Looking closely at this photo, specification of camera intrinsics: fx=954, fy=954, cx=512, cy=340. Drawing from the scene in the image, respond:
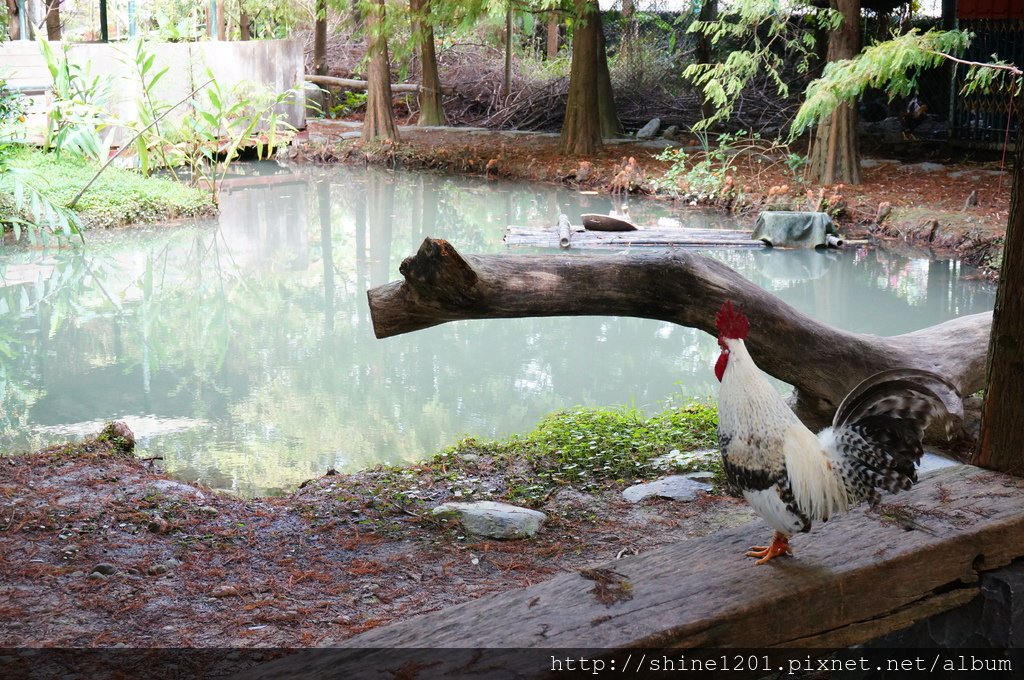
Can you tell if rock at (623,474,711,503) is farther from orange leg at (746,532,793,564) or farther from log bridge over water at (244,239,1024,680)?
orange leg at (746,532,793,564)

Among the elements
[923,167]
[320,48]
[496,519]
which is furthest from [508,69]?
[496,519]

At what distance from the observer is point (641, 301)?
4320 millimetres

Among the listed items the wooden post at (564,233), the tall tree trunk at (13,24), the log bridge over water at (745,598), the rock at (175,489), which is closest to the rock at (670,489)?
the log bridge over water at (745,598)

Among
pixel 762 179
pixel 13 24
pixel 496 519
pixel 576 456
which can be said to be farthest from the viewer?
pixel 13 24

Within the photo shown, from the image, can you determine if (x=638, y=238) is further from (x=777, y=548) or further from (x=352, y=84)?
(x=352, y=84)

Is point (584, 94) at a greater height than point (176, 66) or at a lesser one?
lesser

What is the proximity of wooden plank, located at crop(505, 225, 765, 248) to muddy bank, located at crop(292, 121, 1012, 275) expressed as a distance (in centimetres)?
145

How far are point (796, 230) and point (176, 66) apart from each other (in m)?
11.1

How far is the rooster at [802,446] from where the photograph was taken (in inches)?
101

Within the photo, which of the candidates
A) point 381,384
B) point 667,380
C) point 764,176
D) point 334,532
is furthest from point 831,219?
point 334,532

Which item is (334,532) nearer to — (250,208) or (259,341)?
(259,341)

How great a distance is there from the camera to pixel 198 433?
6227 mm

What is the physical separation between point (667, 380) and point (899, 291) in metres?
3.79

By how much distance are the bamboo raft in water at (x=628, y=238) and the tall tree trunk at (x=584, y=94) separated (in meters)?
5.38
